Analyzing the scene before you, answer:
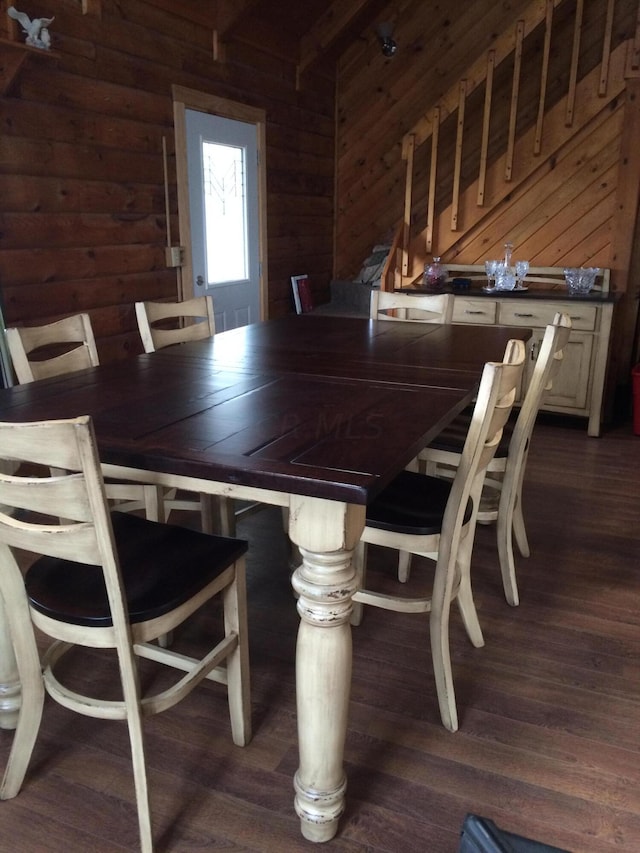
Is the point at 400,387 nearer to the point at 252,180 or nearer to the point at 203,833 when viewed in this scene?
the point at 203,833

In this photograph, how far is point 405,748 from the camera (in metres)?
1.78

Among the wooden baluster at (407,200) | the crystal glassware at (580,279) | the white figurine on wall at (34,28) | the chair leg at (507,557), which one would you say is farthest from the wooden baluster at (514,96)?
the chair leg at (507,557)

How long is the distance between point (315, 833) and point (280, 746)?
0.30m

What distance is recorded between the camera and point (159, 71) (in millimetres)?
3959

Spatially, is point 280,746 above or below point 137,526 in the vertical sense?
below

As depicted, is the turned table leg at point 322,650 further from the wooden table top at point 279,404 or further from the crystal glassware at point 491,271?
the crystal glassware at point 491,271

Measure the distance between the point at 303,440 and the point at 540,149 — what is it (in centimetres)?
377

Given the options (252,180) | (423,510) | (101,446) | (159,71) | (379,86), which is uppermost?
(379,86)

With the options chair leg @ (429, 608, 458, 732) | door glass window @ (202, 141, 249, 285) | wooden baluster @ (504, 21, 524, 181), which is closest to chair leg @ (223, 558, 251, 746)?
chair leg @ (429, 608, 458, 732)

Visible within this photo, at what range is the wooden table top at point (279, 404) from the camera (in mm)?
1389

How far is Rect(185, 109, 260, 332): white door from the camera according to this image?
173 inches

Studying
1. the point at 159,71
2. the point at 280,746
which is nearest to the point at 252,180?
the point at 159,71

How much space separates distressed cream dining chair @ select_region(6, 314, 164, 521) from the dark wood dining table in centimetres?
17

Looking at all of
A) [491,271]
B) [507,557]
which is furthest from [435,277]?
[507,557]
